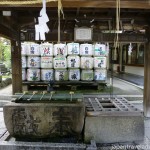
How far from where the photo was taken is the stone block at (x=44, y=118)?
481cm

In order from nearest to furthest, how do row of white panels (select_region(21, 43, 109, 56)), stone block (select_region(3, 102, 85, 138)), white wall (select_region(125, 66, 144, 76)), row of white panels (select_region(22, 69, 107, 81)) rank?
stone block (select_region(3, 102, 85, 138)) → row of white panels (select_region(21, 43, 109, 56)) → row of white panels (select_region(22, 69, 107, 81)) → white wall (select_region(125, 66, 144, 76))

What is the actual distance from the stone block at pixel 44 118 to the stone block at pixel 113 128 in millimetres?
286

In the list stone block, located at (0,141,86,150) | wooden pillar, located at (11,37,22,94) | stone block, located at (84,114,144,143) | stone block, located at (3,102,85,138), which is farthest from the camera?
wooden pillar, located at (11,37,22,94)

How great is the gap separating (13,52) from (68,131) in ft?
13.0

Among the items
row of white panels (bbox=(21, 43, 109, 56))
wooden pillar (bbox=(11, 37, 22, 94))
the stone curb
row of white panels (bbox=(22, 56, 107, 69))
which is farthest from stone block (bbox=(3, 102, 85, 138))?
the stone curb

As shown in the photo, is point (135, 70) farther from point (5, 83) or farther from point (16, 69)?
point (16, 69)

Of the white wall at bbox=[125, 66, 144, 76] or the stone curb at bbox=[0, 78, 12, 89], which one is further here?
the white wall at bbox=[125, 66, 144, 76]

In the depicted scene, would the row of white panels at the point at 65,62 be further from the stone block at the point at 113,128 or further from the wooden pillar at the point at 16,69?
the stone block at the point at 113,128

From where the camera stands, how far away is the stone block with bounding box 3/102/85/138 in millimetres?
4812

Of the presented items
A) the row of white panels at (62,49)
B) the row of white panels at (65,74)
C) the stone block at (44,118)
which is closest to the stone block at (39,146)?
A: the stone block at (44,118)

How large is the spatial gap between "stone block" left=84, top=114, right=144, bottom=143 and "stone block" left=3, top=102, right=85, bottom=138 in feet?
0.94

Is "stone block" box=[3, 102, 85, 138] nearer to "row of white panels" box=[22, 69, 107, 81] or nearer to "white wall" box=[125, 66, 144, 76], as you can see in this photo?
"row of white panels" box=[22, 69, 107, 81]

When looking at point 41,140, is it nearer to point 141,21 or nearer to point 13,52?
point 13,52

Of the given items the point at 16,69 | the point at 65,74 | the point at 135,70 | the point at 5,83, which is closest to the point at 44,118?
the point at 16,69
